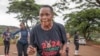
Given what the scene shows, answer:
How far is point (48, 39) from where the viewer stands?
13.7ft

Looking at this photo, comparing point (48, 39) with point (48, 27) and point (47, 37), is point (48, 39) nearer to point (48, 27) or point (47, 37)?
point (47, 37)

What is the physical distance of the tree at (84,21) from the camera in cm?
3894

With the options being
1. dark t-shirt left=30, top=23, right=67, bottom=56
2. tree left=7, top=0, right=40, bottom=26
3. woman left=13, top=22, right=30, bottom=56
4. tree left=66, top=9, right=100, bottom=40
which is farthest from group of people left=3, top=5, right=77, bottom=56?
tree left=7, top=0, right=40, bottom=26

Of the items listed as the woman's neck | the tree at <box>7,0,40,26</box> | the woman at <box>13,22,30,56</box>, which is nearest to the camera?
the woman's neck

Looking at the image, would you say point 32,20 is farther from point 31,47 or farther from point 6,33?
point 31,47

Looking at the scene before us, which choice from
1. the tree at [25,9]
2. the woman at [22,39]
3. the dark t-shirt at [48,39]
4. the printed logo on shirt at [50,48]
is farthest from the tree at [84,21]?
the printed logo on shirt at [50,48]

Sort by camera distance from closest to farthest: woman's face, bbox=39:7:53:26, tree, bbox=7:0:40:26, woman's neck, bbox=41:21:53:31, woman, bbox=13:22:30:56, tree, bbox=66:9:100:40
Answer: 1. woman's face, bbox=39:7:53:26
2. woman's neck, bbox=41:21:53:31
3. woman, bbox=13:22:30:56
4. tree, bbox=66:9:100:40
5. tree, bbox=7:0:40:26

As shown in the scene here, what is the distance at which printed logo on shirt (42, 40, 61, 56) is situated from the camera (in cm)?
413

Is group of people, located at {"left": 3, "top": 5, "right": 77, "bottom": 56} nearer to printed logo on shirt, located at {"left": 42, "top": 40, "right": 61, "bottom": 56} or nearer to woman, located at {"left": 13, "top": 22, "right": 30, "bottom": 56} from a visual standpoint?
printed logo on shirt, located at {"left": 42, "top": 40, "right": 61, "bottom": 56}

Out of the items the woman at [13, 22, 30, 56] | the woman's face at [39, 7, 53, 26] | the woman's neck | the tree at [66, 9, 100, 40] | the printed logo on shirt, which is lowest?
the tree at [66, 9, 100, 40]

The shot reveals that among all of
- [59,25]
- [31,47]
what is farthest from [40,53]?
[59,25]

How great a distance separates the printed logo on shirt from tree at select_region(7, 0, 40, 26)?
1761 inches

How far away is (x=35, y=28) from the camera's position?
4.25 metres

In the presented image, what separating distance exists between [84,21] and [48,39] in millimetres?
37362
